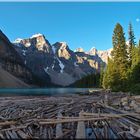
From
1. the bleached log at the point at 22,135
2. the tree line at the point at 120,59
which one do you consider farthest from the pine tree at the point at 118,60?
the bleached log at the point at 22,135

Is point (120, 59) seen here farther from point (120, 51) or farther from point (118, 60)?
point (120, 51)

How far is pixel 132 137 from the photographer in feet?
30.1

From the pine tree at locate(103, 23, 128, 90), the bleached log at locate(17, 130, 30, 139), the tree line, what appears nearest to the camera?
the bleached log at locate(17, 130, 30, 139)

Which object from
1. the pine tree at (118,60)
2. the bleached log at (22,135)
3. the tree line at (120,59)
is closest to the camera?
the bleached log at (22,135)

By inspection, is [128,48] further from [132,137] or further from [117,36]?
[132,137]

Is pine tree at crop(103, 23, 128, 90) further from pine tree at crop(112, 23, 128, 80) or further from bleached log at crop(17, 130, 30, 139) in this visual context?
bleached log at crop(17, 130, 30, 139)

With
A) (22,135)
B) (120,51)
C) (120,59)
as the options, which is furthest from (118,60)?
(22,135)

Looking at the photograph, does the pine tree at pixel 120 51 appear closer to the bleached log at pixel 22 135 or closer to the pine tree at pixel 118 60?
the pine tree at pixel 118 60

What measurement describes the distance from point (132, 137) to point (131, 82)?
47032 millimetres

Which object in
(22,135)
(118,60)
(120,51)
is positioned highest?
(120,51)

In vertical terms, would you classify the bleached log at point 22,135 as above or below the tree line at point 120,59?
below

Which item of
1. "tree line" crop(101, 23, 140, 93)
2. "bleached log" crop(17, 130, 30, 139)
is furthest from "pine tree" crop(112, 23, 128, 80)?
"bleached log" crop(17, 130, 30, 139)

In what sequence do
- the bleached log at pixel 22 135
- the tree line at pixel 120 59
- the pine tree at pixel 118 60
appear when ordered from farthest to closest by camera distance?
the pine tree at pixel 118 60 → the tree line at pixel 120 59 → the bleached log at pixel 22 135

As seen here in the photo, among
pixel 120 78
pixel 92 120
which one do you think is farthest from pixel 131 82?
pixel 92 120
